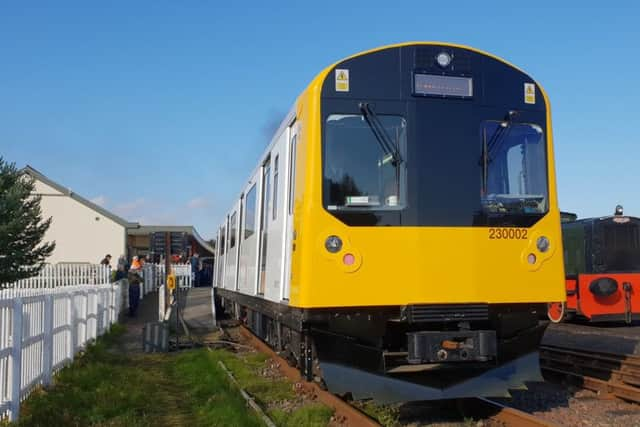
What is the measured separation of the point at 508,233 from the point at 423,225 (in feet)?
2.73

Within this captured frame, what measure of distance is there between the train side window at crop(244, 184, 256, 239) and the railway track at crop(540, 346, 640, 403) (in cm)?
461

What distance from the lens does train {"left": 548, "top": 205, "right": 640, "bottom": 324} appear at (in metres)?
15.6

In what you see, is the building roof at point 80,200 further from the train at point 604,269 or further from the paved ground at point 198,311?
the train at point 604,269

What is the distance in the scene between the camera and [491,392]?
6.52 metres

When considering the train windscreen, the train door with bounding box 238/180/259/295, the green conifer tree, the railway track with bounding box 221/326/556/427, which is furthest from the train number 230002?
the green conifer tree

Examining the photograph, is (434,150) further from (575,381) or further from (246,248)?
(246,248)

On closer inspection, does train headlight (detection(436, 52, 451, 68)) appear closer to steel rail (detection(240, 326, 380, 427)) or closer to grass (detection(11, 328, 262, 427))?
steel rail (detection(240, 326, 380, 427))

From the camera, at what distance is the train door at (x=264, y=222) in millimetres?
8961

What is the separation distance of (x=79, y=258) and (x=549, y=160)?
37194 mm

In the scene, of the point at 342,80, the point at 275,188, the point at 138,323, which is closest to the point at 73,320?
the point at 275,188

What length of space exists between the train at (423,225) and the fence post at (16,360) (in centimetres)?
273

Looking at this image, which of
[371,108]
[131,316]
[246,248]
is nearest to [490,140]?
[371,108]

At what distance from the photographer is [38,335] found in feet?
27.9

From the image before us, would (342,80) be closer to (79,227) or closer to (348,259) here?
(348,259)
